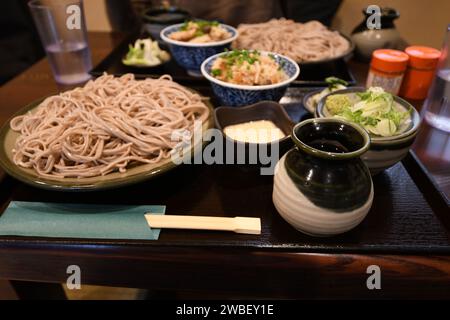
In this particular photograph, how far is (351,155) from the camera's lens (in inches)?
31.4

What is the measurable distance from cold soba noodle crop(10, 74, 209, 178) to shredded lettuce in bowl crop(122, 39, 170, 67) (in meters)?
0.49

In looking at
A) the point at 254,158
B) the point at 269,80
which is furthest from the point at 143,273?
the point at 269,80

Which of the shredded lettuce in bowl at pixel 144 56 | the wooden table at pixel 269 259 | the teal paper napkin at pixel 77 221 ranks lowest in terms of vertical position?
the wooden table at pixel 269 259

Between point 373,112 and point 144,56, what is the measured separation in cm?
131

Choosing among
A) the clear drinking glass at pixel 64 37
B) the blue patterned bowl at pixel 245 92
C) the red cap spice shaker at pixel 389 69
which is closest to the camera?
the blue patterned bowl at pixel 245 92

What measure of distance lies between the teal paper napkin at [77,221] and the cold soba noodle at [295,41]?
1246mm

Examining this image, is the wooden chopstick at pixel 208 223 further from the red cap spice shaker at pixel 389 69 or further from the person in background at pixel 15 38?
the person in background at pixel 15 38

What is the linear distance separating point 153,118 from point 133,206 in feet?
1.19

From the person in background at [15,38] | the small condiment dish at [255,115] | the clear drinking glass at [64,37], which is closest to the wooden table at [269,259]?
the small condiment dish at [255,115]

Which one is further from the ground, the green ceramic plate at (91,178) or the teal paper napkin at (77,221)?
the green ceramic plate at (91,178)

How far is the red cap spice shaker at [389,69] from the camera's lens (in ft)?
4.99

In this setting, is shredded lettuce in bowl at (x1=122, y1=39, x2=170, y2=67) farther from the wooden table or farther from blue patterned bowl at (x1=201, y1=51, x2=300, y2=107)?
the wooden table
